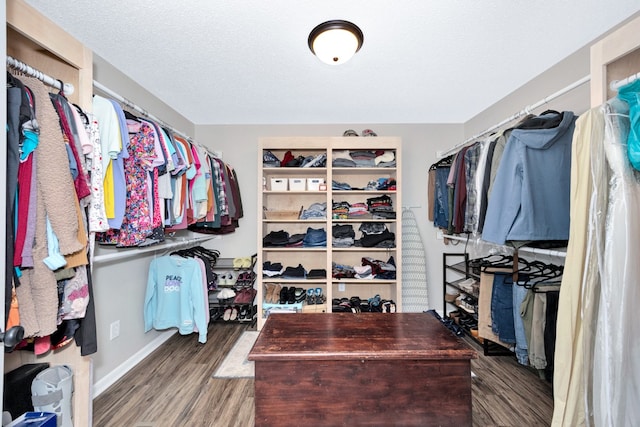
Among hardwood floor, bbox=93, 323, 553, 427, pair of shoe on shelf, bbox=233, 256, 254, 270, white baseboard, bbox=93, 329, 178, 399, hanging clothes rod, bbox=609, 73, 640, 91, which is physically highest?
hanging clothes rod, bbox=609, 73, 640, 91

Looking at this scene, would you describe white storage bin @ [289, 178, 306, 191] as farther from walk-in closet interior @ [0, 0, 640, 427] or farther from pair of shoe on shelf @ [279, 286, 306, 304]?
pair of shoe on shelf @ [279, 286, 306, 304]

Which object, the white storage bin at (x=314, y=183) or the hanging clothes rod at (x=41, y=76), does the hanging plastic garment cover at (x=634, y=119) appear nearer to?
the white storage bin at (x=314, y=183)

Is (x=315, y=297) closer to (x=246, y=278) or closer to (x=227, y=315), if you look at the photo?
(x=246, y=278)

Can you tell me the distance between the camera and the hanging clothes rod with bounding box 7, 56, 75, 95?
1.07m

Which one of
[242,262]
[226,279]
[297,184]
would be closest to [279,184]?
[297,184]

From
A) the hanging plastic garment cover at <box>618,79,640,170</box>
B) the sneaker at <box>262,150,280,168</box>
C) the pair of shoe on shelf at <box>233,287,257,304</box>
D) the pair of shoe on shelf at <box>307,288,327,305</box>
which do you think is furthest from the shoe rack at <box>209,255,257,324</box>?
the hanging plastic garment cover at <box>618,79,640,170</box>

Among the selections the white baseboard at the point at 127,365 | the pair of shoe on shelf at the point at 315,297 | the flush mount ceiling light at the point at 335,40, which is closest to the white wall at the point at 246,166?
the white baseboard at the point at 127,365

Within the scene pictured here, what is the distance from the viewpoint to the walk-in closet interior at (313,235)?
3.42 ft

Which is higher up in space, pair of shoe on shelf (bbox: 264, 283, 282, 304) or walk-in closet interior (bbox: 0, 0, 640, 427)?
walk-in closet interior (bbox: 0, 0, 640, 427)

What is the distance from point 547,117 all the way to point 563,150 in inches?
8.6

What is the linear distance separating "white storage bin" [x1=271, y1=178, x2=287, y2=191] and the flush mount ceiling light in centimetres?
149

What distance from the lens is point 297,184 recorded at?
2914 mm

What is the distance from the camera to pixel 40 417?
1145mm

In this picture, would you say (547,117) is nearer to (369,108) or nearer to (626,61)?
(626,61)
